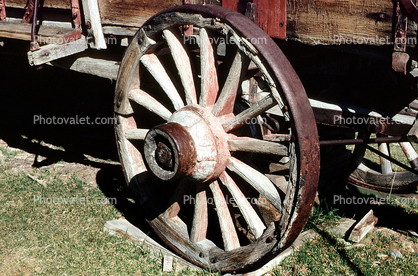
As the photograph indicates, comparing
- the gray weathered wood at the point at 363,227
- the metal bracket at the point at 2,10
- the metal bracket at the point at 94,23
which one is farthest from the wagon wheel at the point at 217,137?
the metal bracket at the point at 2,10

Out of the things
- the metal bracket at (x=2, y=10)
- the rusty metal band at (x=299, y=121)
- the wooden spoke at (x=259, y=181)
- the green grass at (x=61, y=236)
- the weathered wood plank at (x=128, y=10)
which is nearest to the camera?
the rusty metal band at (x=299, y=121)

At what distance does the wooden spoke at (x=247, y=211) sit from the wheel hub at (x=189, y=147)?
0.08m

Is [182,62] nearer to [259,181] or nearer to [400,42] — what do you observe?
[259,181]

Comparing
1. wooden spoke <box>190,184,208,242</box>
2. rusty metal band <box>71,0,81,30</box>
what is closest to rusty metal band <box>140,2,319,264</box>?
wooden spoke <box>190,184,208,242</box>

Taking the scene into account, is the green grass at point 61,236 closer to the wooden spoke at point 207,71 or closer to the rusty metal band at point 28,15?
the wooden spoke at point 207,71

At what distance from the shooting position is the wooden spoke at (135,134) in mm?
2769

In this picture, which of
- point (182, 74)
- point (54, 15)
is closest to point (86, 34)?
point (54, 15)

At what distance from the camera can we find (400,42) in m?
2.06

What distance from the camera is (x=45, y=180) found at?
4.05 m

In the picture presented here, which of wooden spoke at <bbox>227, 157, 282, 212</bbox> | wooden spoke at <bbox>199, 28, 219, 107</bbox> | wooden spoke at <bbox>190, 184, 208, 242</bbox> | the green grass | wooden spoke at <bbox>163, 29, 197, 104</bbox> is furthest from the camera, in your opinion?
the green grass

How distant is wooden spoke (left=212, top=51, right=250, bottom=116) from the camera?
2.24 metres

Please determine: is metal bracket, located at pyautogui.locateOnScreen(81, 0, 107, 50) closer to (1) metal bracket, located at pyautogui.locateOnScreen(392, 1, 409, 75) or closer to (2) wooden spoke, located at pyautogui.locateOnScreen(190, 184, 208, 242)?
(2) wooden spoke, located at pyautogui.locateOnScreen(190, 184, 208, 242)

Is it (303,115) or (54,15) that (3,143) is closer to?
(54,15)

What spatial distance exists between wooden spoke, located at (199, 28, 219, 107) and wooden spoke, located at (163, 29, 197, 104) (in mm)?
111
